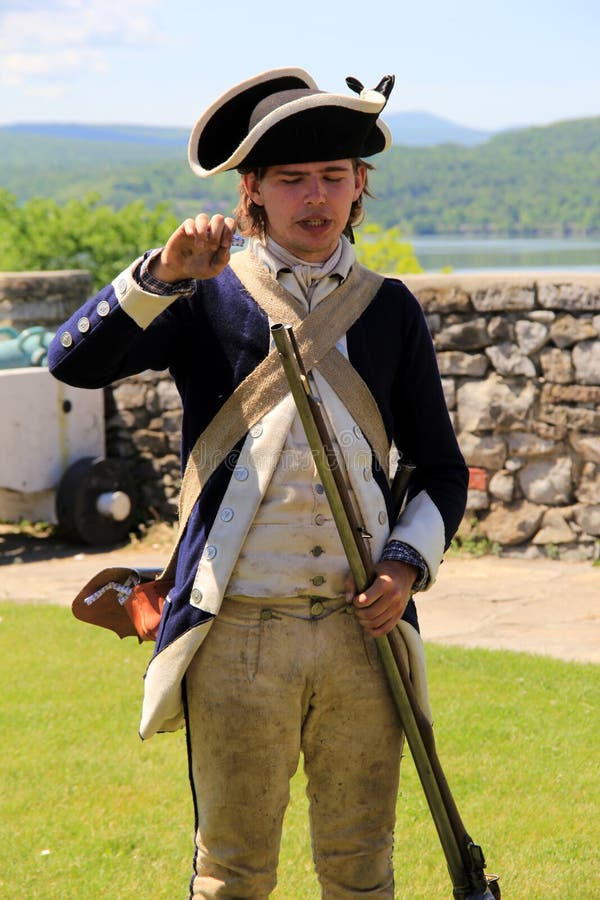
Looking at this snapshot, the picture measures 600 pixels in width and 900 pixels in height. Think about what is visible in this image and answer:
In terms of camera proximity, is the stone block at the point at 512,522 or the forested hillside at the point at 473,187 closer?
the stone block at the point at 512,522

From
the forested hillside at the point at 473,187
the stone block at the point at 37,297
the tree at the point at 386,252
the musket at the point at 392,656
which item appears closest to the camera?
the musket at the point at 392,656

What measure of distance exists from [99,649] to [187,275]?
3959 mm

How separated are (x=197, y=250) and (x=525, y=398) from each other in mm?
5849

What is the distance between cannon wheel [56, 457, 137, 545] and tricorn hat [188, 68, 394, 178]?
6.28 meters

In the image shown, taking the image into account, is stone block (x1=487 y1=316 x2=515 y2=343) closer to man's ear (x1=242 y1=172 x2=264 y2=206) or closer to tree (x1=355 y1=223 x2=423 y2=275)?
man's ear (x1=242 y1=172 x2=264 y2=206)

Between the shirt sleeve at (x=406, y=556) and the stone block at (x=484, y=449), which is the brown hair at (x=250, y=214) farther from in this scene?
the stone block at (x=484, y=449)

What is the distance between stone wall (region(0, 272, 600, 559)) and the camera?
25.6ft

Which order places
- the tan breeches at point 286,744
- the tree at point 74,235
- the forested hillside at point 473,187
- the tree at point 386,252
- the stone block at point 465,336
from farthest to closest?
the forested hillside at point 473,187, the tree at point 74,235, the tree at point 386,252, the stone block at point 465,336, the tan breeches at point 286,744

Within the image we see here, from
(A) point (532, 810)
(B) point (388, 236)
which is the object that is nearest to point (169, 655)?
(A) point (532, 810)

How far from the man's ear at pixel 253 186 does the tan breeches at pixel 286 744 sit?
Result: 33.6 inches

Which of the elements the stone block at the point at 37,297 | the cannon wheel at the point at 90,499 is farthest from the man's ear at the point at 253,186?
the stone block at the point at 37,297

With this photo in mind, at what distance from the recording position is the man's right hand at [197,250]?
2338 millimetres

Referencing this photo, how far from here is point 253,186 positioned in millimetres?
2674

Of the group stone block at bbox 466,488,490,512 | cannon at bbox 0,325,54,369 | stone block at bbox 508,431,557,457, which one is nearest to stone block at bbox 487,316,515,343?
stone block at bbox 508,431,557,457
